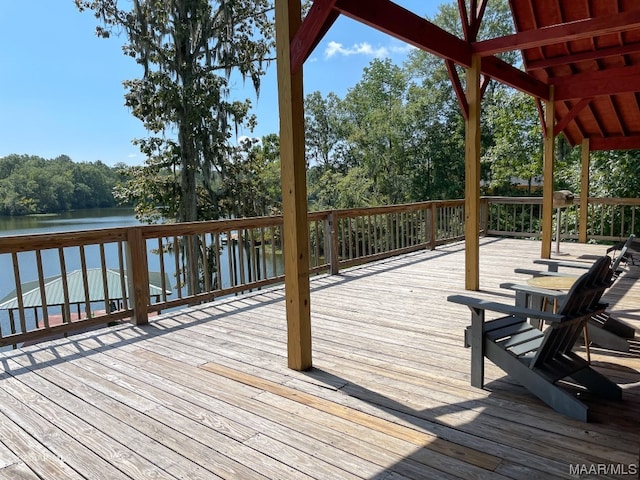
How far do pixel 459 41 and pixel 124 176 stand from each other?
1316cm

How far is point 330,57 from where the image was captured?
35188 mm

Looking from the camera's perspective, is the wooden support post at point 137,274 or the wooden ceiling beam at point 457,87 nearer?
the wooden support post at point 137,274

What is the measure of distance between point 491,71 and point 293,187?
3870mm

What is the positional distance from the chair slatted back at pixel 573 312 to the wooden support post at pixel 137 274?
335cm

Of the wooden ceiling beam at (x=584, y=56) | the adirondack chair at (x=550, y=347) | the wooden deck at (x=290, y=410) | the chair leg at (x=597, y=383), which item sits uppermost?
the wooden ceiling beam at (x=584, y=56)

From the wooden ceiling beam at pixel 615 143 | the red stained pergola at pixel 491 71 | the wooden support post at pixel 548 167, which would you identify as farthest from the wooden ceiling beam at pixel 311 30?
the wooden ceiling beam at pixel 615 143

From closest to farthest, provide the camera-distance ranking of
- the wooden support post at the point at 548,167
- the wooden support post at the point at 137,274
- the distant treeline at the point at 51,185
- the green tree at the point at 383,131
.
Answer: the wooden support post at the point at 137,274, the wooden support post at the point at 548,167, the distant treeline at the point at 51,185, the green tree at the point at 383,131

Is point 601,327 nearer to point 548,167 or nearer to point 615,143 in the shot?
point 548,167

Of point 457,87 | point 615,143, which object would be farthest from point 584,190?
point 457,87

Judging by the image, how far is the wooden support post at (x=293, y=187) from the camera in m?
2.81

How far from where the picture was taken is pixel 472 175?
5.08 m

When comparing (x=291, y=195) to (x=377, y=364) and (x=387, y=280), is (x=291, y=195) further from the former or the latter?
(x=387, y=280)

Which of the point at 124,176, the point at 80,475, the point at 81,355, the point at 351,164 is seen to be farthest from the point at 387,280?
the point at 351,164

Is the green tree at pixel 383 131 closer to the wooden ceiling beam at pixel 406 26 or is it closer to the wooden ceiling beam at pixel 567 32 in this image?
the wooden ceiling beam at pixel 567 32
